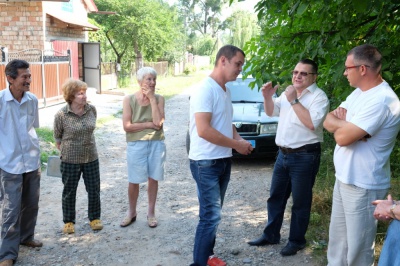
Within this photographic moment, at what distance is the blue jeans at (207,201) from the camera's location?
3652mm

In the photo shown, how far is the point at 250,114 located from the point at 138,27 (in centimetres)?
2037

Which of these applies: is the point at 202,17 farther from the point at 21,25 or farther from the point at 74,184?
the point at 74,184

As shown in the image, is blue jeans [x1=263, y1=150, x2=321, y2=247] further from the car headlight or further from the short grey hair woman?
the car headlight

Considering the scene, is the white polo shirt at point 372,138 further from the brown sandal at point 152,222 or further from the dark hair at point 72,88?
the dark hair at point 72,88

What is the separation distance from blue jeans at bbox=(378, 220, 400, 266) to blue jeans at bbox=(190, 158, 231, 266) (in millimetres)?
1601

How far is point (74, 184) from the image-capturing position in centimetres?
482

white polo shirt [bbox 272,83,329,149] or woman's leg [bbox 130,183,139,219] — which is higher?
white polo shirt [bbox 272,83,329,149]

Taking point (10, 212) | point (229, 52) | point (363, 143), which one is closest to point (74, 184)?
point (10, 212)

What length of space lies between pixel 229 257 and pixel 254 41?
231 centimetres

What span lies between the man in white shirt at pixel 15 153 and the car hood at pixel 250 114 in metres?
4.10

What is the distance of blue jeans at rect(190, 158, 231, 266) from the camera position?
3652 mm

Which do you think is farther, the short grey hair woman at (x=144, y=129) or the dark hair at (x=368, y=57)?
the short grey hair woman at (x=144, y=129)

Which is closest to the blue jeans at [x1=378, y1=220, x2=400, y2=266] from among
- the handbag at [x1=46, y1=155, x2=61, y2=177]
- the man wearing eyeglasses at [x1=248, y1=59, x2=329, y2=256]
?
the man wearing eyeglasses at [x1=248, y1=59, x2=329, y2=256]

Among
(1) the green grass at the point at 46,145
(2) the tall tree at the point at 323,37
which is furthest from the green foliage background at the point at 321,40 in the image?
(1) the green grass at the point at 46,145
